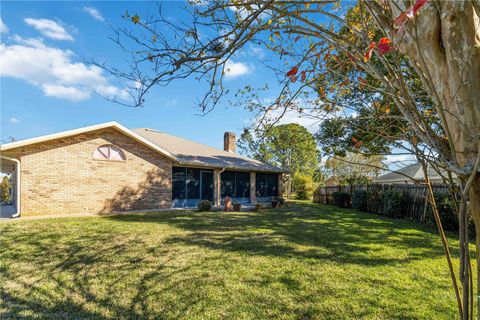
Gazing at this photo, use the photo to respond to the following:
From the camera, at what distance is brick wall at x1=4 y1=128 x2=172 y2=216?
36.3ft

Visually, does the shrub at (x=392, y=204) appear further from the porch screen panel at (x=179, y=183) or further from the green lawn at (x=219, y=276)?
the porch screen panel at (x=179, y=183)

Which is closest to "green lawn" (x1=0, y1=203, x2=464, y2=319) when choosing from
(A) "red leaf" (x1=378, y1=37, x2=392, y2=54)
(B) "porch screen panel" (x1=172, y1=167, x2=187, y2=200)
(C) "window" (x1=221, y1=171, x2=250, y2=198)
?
(A) "red leaf" (x1=378, y1=37, x2=392, y2=54)

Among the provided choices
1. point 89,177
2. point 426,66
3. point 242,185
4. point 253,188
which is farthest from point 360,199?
point 426,66

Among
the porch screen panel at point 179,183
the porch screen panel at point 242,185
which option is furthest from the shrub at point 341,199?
the porch screen panel at point 179,183

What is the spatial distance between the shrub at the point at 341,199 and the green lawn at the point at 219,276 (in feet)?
36.6

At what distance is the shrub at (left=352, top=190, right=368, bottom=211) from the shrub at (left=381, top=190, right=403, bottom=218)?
239 centimetres

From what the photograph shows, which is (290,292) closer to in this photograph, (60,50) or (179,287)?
(179,287)

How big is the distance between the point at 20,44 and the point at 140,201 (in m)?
9.01

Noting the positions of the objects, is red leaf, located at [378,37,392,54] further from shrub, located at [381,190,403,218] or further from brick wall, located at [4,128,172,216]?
brick wall, located at [4,128,172,216]

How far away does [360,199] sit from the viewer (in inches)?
628

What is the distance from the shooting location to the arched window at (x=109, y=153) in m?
12.8

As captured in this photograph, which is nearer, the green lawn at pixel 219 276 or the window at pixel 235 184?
the green lawn at pixel 219 276

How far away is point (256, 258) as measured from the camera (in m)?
5.47

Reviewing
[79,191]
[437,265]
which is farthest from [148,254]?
[79,191]
